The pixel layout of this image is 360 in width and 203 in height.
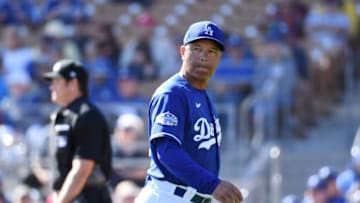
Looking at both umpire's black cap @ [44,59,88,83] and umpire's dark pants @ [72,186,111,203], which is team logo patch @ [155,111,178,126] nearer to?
umpire's dark pants @ [72,186,111,203]

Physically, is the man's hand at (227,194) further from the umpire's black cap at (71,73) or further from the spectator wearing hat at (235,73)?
the spectator wearing hat at (235,73)

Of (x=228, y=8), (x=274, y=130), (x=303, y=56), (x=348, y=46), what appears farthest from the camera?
(x=228, y=8)

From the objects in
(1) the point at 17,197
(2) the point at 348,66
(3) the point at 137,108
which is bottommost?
(1) the point at 17,197

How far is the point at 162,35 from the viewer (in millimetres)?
16547

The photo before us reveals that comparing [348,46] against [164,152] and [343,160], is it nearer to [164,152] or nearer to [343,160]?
[343,160]

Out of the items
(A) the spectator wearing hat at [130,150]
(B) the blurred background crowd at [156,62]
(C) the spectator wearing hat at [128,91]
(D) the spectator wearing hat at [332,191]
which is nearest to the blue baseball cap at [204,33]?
(D) the spectator wearing hat at [332,191]

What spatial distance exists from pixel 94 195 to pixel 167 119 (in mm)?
1944

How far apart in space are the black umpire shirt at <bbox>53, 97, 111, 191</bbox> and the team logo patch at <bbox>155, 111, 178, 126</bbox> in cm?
165

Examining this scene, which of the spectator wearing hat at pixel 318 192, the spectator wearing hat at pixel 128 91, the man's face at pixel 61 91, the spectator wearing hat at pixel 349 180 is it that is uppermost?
the spectator wearing hat at pixel 128 91

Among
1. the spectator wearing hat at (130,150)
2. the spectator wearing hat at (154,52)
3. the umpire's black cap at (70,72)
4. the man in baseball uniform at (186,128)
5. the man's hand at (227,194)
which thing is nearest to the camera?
the man's hand at (227,194)

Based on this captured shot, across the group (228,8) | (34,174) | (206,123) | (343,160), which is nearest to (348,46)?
(228,8)

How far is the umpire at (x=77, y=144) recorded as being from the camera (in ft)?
24.1

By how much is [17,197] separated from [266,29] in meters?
6.45

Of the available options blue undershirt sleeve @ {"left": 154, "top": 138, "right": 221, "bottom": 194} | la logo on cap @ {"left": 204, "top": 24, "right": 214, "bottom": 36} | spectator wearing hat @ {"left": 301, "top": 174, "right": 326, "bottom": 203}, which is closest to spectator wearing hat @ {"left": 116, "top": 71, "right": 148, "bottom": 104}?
spectator wearing hat @ {"left": 301, "top": 174, "right": 326, "bottom": 203}
